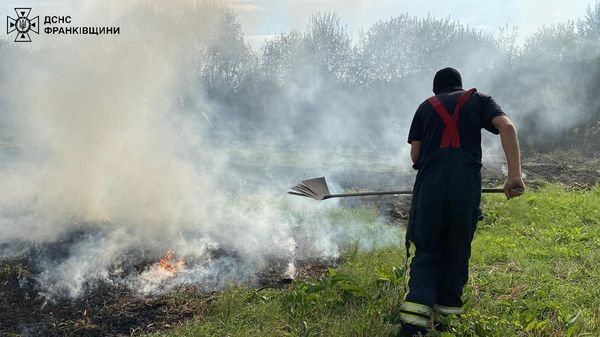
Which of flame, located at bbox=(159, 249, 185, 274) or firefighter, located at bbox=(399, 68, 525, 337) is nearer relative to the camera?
firefighter, located at bbox=(399, 68, 525, 337)

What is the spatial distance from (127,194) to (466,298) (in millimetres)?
4746

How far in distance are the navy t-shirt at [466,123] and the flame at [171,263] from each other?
286 centimetres

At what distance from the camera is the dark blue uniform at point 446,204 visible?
3.21 metres

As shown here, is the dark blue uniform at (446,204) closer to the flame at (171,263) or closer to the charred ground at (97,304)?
the charred ground at (97,304)

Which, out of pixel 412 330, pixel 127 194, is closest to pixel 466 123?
pixel 412 330

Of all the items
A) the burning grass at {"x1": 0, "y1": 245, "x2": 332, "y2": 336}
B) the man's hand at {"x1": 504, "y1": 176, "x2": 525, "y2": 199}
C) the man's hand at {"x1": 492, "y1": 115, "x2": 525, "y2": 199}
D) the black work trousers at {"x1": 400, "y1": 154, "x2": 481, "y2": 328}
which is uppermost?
the man's hand at {"x1": 492, "y1": 115, "x2": 525, "y2": 199}

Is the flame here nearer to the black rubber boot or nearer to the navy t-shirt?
the black rubber boot

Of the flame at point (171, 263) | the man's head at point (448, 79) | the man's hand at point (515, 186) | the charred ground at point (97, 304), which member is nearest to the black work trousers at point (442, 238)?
the man's hand at point (515, 186)

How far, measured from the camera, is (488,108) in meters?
3.28

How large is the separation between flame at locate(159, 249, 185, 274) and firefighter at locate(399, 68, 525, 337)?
8.33 ft

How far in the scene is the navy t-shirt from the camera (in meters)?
3.27

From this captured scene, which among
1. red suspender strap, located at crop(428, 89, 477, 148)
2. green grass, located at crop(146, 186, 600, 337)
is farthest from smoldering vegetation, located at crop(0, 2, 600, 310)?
red suspender strap, located at crop(428, 89, 477, 148)

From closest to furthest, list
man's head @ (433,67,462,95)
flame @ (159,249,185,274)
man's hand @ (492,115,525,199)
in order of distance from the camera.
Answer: man's hand @ (492,115,525,199), man's head @ (433,67,462,95), flame @ (159,249,185,274)

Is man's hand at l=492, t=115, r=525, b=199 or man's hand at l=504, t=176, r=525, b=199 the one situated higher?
man's hand at l=492, t=115, r=525, b=199
